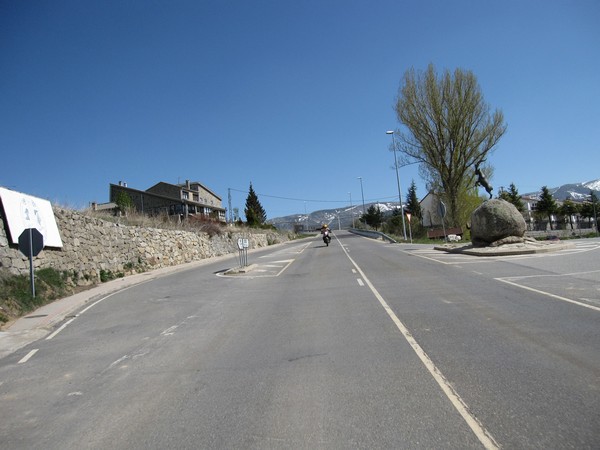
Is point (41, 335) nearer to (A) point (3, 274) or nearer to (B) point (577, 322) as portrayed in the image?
(A) point (3, 274)

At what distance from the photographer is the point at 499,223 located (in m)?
20.4

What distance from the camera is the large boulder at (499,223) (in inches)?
801

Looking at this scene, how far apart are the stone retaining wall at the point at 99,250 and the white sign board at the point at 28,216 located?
1.18ft

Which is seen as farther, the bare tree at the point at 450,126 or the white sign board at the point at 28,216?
the bare tree at the point at 450,126

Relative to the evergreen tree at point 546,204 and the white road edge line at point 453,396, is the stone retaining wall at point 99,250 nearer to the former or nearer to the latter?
the white road edge line at point 453,396

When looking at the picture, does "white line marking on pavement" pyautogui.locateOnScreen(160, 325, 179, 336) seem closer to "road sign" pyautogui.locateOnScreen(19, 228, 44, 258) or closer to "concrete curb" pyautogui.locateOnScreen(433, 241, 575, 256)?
"road sign" pyautogui.locateOnScreen(19, 228, 44, 258)

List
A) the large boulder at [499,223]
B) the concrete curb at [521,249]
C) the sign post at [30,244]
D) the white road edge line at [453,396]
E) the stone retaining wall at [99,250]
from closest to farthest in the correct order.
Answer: the white road edge line at [453,396], the sign post at [30,244], the stone retaining wall at [99,250], the concrete curb at [521,249], the large boulder at [499,223]

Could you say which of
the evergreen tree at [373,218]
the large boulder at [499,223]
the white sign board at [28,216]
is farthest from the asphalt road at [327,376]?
the evergreen tree at [373,218]

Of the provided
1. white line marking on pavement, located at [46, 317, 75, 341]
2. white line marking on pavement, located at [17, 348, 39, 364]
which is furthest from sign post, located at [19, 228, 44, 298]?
white line marking on pavement, located at [17, 348, 39, 364]

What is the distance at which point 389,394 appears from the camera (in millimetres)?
4363

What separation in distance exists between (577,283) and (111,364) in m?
10.1

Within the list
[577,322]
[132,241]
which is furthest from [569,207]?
[577,322]

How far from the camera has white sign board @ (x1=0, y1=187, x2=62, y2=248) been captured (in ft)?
48.4

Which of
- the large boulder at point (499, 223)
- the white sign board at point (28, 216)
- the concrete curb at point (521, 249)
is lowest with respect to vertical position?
the concrete curb at point (521, 249)
